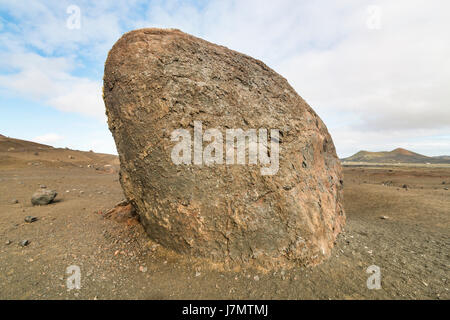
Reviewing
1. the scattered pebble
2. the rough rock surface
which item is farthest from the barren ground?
the rough rock surface

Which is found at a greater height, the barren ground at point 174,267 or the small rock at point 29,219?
the small rock at point 29,219

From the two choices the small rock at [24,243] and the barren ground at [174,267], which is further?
the small rock at [24,243]

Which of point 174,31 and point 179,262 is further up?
point 174,31

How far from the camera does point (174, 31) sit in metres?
4.07

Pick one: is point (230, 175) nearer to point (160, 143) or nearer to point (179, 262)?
point (160, 143)

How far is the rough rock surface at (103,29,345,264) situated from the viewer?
3631mm

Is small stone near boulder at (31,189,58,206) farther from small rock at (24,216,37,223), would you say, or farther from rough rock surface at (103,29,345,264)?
rough rock surface at (103,29,345,264)

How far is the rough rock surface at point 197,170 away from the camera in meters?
3.63

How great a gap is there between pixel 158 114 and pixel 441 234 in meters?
7.20

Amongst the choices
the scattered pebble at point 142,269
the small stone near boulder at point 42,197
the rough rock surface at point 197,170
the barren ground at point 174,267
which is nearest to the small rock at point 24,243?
the barren ground at point 174,267

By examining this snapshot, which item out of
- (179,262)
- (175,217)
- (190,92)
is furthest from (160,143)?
(179,262)

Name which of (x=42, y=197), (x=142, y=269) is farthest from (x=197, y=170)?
(x=42, y=197)

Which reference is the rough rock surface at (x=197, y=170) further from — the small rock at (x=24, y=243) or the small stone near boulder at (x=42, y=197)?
the small stone near boulder at (x=42, y=197)
